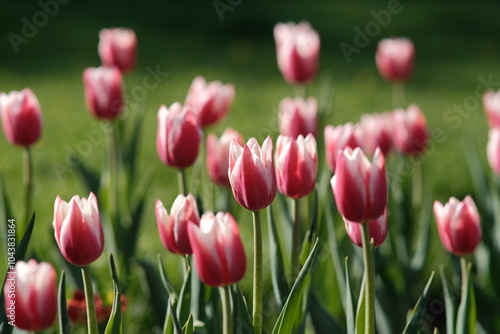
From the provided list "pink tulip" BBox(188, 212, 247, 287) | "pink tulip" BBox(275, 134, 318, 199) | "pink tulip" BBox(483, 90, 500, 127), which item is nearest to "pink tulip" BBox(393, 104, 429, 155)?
"pink tulip" BBox(483, 90, 500, 127)

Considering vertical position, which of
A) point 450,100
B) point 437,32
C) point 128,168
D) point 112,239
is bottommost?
point 112,239

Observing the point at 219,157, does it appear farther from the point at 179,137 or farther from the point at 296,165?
the point at 296,165

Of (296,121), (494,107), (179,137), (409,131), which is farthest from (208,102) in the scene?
(494,107)

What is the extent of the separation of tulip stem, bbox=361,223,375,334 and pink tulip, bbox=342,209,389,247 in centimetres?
8

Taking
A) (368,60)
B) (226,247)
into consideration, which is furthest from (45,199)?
(368,60)

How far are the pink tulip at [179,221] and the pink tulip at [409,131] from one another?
1.10 m

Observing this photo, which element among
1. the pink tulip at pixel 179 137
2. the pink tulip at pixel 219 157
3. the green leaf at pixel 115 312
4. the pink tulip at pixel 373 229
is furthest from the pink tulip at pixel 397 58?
the green leaf at pixel 115 312

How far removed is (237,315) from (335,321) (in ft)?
1.18

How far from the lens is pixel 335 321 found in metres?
1.81

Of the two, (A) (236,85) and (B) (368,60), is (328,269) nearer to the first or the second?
(A) (236,85)

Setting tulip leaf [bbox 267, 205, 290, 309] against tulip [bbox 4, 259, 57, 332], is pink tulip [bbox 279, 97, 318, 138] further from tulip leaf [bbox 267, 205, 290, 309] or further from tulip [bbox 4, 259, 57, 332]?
tulip [bbox 4, 259, 57, 332]

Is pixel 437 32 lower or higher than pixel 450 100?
higher

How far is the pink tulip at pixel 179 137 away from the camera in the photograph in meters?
1.76

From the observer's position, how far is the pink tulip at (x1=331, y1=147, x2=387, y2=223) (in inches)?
51.3
